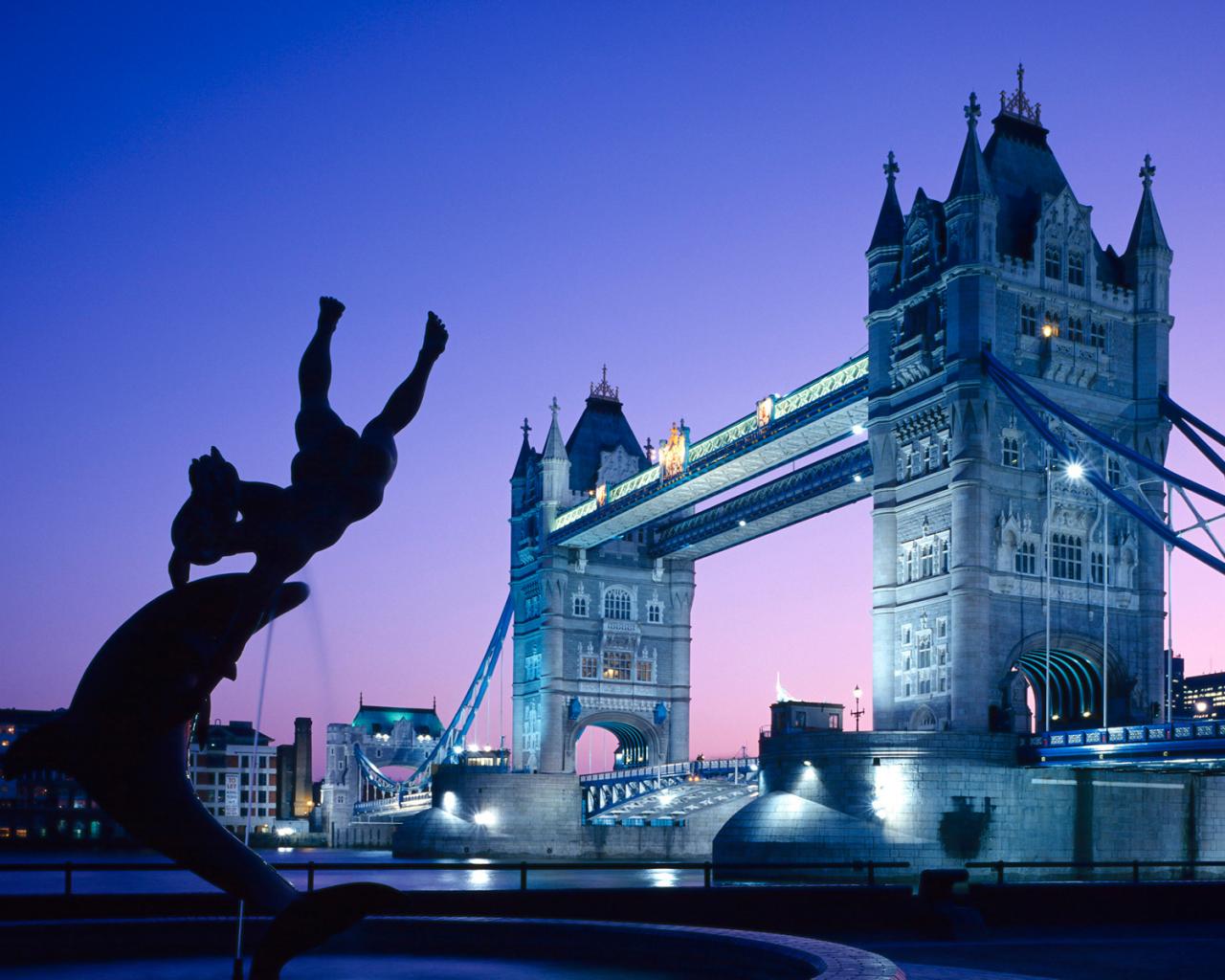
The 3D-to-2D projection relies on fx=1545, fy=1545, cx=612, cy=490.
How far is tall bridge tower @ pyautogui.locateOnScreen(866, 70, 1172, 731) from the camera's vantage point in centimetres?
5316

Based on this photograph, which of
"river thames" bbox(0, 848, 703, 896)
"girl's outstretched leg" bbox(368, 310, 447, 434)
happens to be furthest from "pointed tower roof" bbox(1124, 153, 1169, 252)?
"girl's outstretched leg" bbox(368, 310, 447, 434)

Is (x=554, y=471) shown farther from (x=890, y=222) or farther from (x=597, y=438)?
(x=890, y=222)

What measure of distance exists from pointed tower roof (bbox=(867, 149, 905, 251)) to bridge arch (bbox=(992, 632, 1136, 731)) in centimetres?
1605

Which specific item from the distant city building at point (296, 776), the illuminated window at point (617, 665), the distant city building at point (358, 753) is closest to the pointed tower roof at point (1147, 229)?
the illuminated window at point (617, 665)

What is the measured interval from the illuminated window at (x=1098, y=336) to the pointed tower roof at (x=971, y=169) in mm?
6275

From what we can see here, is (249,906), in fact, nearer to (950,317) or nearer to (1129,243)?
(950,317)

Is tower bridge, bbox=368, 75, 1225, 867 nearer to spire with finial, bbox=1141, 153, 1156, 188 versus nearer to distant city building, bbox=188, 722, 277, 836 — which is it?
spire with finial, bbox=1141, 153, 1156, 188

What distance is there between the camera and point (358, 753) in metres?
126

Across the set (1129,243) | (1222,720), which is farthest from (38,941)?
(1129,243)

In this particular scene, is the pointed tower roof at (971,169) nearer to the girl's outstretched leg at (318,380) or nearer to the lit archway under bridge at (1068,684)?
the lit archway under bridge at (1068,684)

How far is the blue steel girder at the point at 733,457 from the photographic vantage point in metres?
63.8

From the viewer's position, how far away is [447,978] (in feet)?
47.2

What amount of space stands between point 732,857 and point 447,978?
38.8m

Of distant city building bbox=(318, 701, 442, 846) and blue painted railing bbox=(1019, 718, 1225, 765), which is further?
distant city building bbox=(318, 701, 442, 846)
